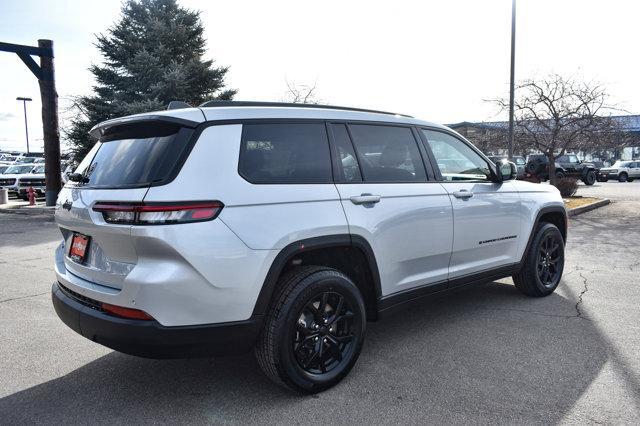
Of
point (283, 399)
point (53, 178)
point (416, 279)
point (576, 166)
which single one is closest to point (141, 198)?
point (283, 399)

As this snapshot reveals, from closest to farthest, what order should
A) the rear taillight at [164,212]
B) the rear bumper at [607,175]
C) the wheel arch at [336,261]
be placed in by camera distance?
1. the rear taillight at [164,212]
2. the wheel arch at [336,261]
3. the rear bumper at [607,175]

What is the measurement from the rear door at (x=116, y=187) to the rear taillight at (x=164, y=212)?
43mm

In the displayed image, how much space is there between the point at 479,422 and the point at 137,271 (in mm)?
2042

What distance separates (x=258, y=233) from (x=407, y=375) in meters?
1.48

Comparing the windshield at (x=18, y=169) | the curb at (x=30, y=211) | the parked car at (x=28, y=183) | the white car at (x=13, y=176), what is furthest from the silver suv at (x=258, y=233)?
the windshield at (x=18, y=169)

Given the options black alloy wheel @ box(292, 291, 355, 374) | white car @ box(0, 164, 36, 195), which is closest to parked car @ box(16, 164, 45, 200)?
white car @ box(0, 164, 36, 195)

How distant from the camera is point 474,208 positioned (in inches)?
167

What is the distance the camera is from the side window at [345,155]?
11.3 feet

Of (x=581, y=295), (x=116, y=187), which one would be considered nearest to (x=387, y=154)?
(x=116, y=187)

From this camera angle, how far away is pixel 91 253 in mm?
3021

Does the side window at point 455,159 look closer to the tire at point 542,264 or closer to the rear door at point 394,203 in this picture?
the rear door at point 394,203

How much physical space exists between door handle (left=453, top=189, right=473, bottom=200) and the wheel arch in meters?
1.08

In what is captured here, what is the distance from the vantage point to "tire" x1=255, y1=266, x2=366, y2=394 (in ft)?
9.70

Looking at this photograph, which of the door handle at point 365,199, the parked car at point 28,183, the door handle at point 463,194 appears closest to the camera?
the door handle at point 365,199
